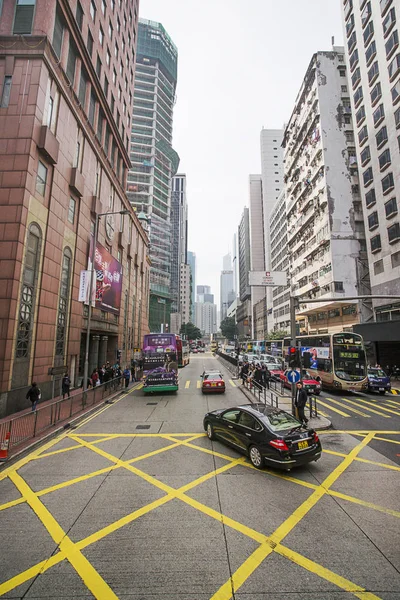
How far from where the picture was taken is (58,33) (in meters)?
20.7

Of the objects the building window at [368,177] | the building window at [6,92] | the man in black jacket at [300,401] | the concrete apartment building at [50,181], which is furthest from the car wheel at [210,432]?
the building window at [368,177]

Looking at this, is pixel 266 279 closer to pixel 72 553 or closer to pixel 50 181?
pixel 50 181

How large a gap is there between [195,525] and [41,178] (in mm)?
19501

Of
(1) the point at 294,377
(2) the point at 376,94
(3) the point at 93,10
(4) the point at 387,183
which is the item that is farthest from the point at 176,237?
(1) the point at 294,377

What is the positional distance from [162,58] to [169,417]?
117126 mm

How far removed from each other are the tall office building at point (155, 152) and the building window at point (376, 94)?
181 ft

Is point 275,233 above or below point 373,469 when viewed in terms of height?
above

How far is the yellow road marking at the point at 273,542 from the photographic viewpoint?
404 centimetres

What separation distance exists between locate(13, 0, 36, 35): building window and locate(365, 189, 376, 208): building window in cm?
3636

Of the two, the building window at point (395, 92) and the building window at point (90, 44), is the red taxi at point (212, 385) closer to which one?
the building window at point (90, 44)

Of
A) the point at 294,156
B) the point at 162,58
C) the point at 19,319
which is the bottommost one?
the point at 19,319

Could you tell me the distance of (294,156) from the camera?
56.8 metres

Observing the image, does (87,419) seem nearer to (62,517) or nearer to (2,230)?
(62,517)

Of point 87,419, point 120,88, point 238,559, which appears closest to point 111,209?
point 120,88
